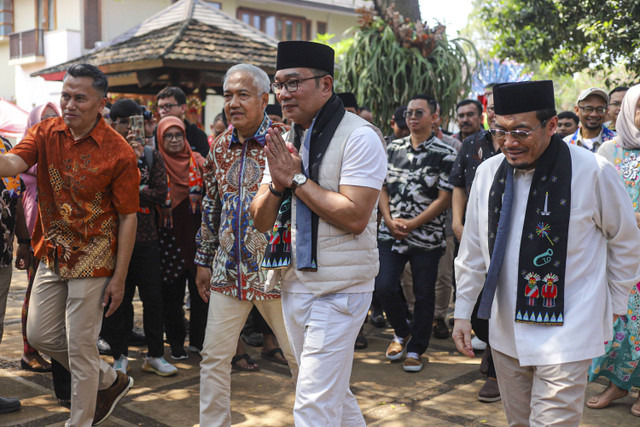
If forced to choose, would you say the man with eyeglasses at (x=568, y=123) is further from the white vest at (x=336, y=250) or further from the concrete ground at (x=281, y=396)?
the white vest at (x=336, y=250)

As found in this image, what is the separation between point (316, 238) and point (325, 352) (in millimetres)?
502

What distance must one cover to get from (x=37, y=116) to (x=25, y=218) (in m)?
1.00

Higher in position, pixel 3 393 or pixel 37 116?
pixel 37 116

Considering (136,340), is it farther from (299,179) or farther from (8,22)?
(8,22)

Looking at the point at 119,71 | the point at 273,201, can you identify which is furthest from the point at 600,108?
the point at 119,71

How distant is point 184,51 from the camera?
989 cm

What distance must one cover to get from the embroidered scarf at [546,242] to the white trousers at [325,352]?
72 cm

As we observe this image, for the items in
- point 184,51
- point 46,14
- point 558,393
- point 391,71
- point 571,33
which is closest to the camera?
point 558,393

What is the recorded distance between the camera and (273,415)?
4.67 meters

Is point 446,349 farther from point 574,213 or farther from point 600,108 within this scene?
point 574,213

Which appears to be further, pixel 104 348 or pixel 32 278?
pixel 104 348

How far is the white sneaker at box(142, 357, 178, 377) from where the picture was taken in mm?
5480

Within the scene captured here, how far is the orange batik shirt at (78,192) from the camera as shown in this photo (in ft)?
13.0

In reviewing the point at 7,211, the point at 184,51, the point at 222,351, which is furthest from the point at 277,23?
the point at 222,351
